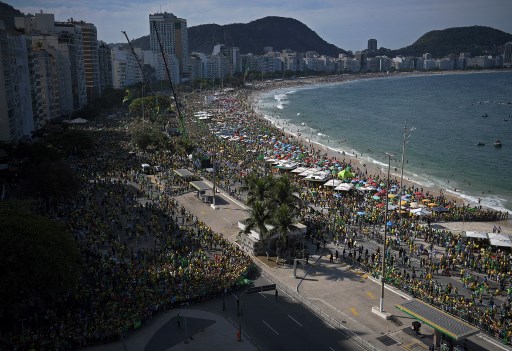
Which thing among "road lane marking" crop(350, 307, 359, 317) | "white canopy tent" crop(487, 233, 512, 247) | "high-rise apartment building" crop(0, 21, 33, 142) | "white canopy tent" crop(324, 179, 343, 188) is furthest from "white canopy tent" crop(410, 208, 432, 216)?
"high-rise apartment building" crop(0, 21, 33, 142)

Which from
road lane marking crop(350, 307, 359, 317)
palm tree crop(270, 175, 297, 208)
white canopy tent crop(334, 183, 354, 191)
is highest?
palm tree crop(270, 175, 297, 208)

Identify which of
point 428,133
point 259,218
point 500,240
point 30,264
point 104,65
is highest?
point 104,65

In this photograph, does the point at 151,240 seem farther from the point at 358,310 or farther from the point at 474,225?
the point at 474,225

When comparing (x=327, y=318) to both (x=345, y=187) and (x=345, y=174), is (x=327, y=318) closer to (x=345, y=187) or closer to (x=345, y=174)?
(x=345, y=187)

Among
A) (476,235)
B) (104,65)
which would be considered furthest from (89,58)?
(476,235)

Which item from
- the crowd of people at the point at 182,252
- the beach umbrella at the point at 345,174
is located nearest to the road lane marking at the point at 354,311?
the crowd of people at the point at 182,252

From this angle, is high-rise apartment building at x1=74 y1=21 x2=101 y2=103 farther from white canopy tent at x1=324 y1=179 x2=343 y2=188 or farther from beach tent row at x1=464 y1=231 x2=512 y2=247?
beach tent row at x1=464 y1=231 x2=512 y2=247

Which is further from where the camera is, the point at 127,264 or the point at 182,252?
the point at 182,252

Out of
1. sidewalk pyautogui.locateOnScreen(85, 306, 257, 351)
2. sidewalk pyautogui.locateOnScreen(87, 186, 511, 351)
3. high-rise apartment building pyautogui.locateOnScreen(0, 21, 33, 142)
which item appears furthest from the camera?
high-rise apartment building pyautogui.locateOnScreen(0, 21, 33, 142)
